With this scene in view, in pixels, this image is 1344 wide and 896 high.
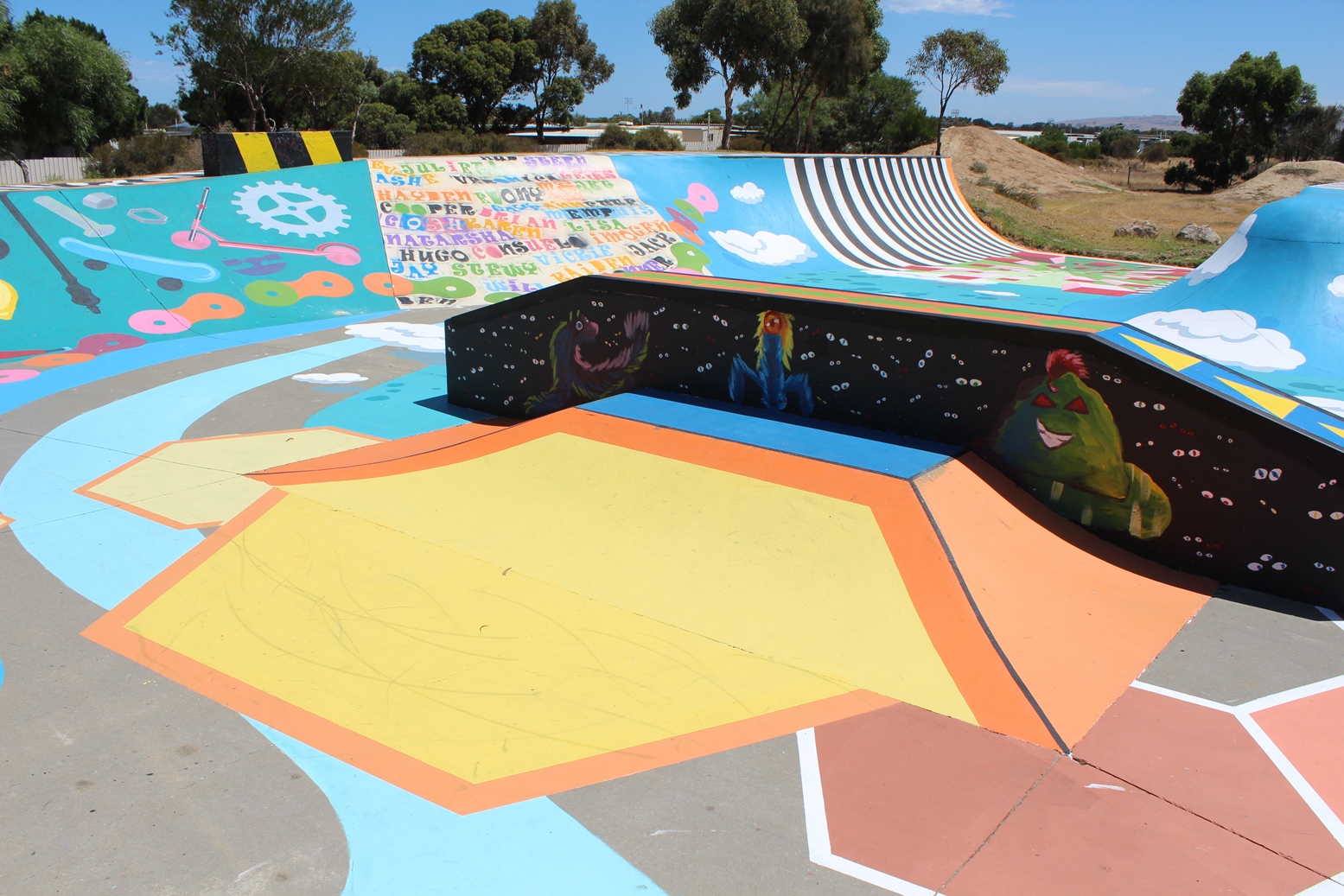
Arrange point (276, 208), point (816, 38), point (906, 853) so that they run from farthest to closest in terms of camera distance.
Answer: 1. point (816, 38)
2. point (276, 208)
3. point (906, 853)

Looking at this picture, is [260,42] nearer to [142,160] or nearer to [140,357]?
[142,160]

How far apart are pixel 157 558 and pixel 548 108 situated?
207ft

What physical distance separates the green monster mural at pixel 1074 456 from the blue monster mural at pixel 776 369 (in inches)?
60.4

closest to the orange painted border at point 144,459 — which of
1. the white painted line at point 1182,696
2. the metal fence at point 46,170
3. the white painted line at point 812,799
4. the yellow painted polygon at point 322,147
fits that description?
the white painted line at point 812,799

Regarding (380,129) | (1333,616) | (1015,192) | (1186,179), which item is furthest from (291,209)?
(1186,179)

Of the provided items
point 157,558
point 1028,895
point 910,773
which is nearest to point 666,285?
point 157,558

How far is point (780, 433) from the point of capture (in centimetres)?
626

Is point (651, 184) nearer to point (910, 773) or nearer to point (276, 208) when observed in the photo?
point (276, 208)

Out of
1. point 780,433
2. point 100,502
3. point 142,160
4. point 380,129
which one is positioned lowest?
point 100,502

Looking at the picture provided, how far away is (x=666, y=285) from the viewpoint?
7.38 m

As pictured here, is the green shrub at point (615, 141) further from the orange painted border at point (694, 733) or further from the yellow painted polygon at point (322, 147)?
the orange painted border at point (694, 733)

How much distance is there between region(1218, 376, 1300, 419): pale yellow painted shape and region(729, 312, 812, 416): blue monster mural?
2.80m

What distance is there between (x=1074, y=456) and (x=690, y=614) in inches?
112

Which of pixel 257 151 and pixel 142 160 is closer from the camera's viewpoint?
pixel 257 151
